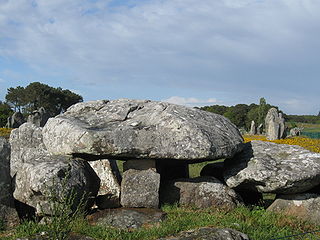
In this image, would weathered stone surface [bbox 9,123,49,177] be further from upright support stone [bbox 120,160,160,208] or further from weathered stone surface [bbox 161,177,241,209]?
weathered stone surface [bbox 161,177,241,209]

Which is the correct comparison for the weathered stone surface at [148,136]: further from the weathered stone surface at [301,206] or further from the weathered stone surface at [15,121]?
the weathered stone surface at [15,121]

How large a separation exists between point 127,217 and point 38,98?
263 ft

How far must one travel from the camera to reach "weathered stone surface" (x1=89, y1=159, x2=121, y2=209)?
1016 cm

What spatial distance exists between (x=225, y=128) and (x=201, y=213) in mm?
2709

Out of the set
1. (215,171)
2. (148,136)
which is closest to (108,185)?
(148,136)

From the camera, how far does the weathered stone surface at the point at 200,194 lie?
10.3 meters

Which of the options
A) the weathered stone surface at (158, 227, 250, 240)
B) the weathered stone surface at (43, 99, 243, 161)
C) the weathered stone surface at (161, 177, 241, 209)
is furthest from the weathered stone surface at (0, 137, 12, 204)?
Result: the weathered stone surface at (158, 227, 250, 240)

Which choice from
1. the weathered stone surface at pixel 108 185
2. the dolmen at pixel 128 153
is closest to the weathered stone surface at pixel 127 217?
the dolmen at pixel 128 153

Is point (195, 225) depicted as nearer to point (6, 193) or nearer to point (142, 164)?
point (142, 164)

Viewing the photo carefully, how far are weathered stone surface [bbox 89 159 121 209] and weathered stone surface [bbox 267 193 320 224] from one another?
4307mm

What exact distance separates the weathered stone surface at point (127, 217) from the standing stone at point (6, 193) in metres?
1.73

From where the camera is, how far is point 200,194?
34.2 feet

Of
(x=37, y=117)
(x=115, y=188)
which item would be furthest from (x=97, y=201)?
(x=37, y=117)

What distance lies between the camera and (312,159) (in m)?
10.5
